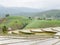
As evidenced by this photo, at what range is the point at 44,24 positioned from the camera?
6.23m

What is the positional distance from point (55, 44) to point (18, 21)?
8639 millimetres

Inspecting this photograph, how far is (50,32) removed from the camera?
457 centimetres

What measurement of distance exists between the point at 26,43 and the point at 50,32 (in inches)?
52.6

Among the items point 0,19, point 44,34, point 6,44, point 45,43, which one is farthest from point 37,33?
point 0,19

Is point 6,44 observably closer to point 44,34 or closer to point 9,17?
point 44,34

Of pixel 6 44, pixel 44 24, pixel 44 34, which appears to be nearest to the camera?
pixel 6 44

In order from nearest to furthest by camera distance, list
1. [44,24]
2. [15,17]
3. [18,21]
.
→ [44,24]
[18,21]
[15,17]

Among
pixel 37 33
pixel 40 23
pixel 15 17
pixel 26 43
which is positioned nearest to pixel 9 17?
pixel 15 17

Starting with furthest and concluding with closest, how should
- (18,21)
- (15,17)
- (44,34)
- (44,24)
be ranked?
1. (15,17)
2. (18,21)
3. (44,24)
4. (44,34)

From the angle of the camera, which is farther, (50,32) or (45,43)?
(50,32)

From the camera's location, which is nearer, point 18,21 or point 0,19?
point 18,21

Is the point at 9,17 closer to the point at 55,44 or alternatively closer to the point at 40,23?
the point at 40,23

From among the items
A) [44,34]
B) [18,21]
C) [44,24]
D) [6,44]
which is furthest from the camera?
[18,21]

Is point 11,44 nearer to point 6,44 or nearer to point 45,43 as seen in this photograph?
point 6,44
